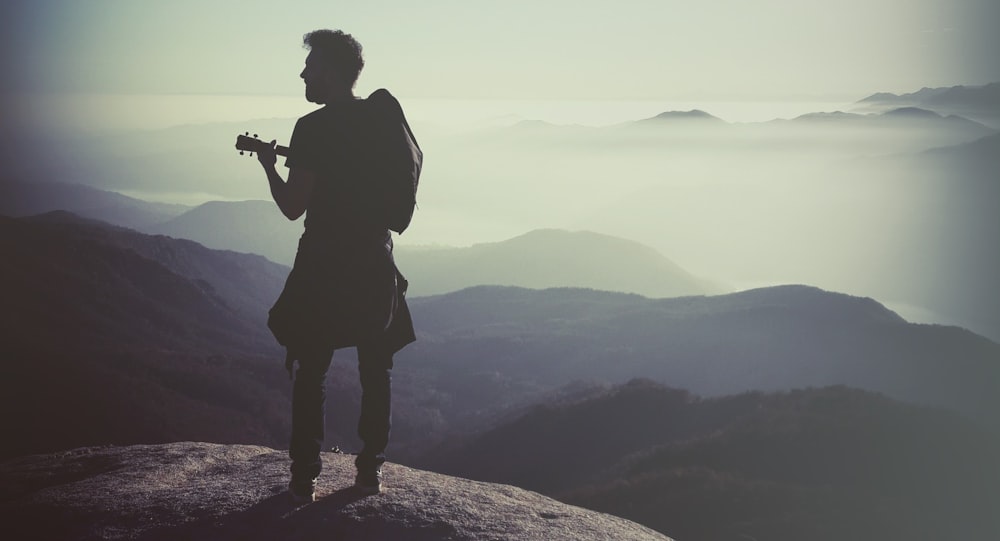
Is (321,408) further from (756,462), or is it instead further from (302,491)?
(756,462)

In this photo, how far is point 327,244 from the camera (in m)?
6.68

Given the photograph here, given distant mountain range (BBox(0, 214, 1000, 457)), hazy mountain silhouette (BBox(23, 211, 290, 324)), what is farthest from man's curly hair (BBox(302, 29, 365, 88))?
hazy mountain silhouette (BBox(23, 211, 290, 324))

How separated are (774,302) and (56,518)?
152564 millimetres

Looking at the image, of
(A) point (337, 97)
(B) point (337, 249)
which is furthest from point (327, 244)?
(A) point (337, 97)

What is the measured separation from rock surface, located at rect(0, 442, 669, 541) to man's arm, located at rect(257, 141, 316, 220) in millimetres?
2737

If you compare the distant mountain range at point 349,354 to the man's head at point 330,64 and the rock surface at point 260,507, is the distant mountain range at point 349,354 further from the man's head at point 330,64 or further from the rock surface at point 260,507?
the man's head at point 330,64

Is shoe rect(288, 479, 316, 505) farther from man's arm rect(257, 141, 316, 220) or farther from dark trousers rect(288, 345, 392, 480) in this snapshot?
man's arm rect(257, 141, 316, 220)

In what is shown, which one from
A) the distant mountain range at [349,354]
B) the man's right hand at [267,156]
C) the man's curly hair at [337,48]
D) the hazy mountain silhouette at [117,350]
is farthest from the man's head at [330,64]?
the distant mountain range at [349,354]

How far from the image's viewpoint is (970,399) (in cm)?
10362

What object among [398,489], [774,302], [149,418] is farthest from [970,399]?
[398,489]

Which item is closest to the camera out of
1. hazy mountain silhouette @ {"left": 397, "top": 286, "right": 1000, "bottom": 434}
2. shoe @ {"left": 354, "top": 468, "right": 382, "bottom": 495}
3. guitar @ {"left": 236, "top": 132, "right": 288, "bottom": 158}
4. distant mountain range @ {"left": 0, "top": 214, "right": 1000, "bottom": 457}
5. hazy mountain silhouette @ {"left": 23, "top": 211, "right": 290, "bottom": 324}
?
guitar @ {"left": 236, "top": 132, "right": 288, "bottom": 158}

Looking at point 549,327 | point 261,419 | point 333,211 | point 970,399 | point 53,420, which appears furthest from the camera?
point 549,327

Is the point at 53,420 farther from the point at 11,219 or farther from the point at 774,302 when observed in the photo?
the point at 774,302

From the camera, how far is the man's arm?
6.33 metres
